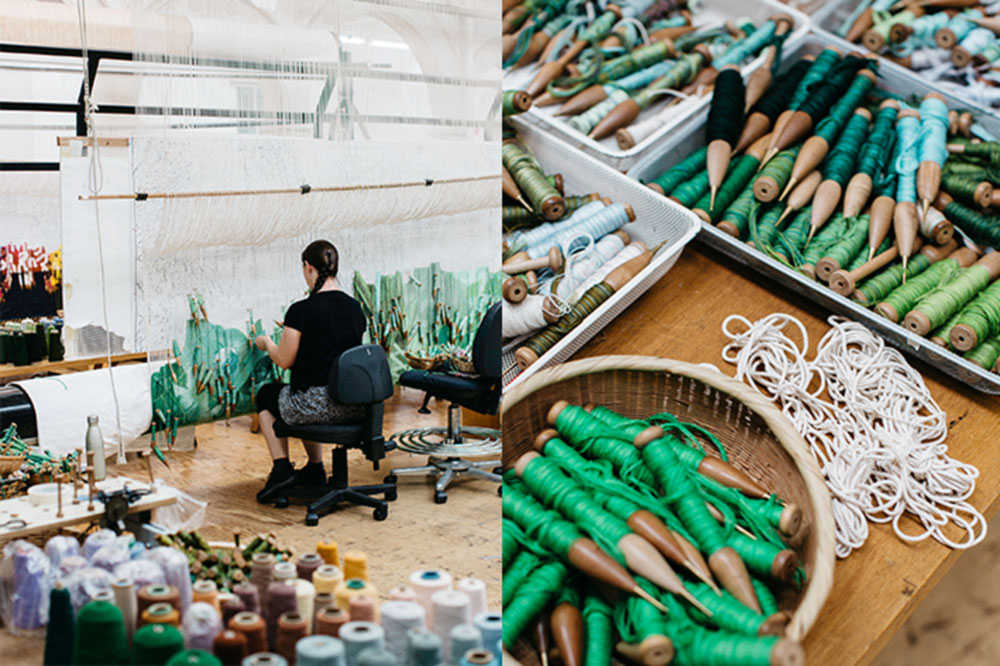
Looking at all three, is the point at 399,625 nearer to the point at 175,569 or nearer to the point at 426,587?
the point at 426,587

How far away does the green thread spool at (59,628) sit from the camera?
115 cm

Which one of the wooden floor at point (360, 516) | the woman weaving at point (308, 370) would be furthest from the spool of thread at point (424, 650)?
the woman weaving at point (308, 370)

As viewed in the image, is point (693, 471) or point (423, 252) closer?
point (693, 471)

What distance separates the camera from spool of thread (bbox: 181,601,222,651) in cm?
110

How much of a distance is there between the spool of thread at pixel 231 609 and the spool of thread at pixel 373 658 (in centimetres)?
21

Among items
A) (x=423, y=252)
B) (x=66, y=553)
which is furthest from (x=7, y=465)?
(x=423, y=252)

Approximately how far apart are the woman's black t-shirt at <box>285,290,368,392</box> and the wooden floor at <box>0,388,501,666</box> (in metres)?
0.18

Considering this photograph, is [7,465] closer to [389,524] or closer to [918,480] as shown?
[389,524]

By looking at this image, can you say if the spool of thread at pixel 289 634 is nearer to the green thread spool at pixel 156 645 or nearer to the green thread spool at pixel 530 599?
the green thread spool at pixel 156 645

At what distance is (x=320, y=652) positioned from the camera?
3.51ft

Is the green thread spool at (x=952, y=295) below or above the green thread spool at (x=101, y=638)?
above

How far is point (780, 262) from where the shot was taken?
1359 millimetres

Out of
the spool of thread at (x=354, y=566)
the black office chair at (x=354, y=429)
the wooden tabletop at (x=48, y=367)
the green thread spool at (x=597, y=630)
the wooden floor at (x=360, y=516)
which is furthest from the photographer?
the wooden tabletop at (x=48, y=367)

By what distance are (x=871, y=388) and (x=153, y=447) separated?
167 centimetres
